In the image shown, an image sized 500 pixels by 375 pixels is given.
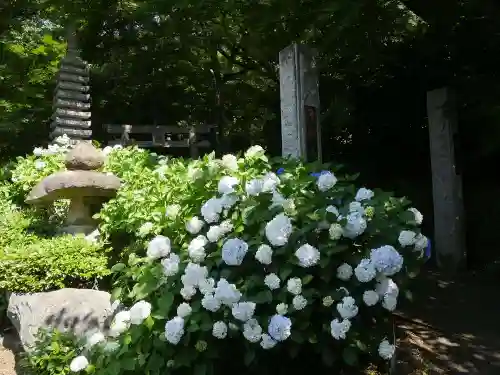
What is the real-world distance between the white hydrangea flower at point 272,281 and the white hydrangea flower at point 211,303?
250 mm

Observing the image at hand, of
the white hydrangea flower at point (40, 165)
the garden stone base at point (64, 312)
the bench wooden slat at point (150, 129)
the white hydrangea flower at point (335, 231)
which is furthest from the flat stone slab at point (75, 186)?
the bench wooden slat at point (150, 129)

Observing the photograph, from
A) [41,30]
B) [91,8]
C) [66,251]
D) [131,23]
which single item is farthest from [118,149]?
[41,30]

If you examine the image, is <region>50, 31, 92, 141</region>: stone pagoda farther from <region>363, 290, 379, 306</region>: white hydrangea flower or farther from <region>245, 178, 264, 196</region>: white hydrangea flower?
<region>363, 290, 379, 306</region>: white hydrangea flower

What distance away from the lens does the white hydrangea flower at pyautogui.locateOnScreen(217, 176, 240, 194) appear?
3.06 m

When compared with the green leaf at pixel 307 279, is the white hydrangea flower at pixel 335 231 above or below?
above

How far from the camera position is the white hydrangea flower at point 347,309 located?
106 inches

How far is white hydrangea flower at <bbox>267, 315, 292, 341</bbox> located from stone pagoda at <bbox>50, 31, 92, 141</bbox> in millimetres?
6679

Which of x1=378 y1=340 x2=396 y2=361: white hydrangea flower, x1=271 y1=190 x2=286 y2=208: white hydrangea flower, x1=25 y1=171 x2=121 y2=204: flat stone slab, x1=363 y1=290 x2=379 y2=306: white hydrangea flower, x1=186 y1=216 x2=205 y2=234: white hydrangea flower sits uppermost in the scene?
x1=25 y1=171 x2=121 y2=204: flat stone slab

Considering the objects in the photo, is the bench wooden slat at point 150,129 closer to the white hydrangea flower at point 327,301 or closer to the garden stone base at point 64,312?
the garden stone base at point 64,312

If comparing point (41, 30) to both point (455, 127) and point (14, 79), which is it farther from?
point (455, 127)

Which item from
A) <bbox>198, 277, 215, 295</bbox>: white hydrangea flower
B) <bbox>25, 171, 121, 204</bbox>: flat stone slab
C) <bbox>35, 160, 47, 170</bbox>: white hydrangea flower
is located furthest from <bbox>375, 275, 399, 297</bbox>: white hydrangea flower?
<bbox>35, 160, 47, 170</bbox>: white hydrangea flower

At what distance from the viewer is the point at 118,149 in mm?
6719

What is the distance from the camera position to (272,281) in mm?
2705

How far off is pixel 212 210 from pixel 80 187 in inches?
96.8
